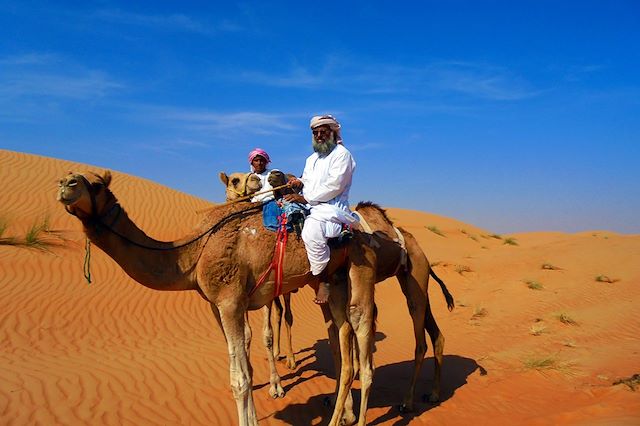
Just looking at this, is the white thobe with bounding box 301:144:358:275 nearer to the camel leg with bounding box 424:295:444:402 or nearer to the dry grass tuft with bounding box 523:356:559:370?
the camel leg with bounding box 424:295:444:402

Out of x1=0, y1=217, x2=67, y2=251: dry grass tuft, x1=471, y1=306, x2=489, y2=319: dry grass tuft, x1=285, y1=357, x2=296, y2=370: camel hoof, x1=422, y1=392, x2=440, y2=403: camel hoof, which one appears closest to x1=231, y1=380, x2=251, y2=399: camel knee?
x1=422, y1=392, x2=440, y2=403: camel hoof

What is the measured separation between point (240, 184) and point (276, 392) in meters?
3.13

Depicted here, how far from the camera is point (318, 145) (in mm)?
4969

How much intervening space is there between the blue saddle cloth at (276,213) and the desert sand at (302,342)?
2772 mm

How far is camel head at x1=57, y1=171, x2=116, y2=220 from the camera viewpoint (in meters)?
3.78

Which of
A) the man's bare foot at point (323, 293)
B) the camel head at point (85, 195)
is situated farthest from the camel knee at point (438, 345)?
the camel head at point (85, 195)

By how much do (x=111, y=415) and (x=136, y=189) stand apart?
1830 cm

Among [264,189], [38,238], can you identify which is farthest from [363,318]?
[38,238]

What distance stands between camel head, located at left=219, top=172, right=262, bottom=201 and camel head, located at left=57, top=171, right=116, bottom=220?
1558 mm

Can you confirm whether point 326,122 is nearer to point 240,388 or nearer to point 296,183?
point 296,183

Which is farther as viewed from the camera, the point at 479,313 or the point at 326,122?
the point at 479,313

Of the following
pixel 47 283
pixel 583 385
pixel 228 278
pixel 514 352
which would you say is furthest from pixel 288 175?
pixel 47 283

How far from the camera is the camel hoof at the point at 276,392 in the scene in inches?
263

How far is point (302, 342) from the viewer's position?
10.7 meters
